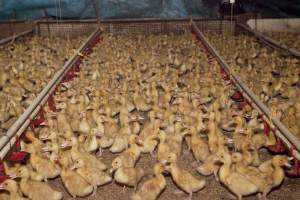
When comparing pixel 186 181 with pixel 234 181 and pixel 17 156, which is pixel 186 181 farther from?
pixel 17 156

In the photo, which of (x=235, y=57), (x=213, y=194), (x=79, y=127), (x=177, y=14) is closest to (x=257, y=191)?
(x=213, y=194)

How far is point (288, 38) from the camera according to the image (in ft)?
35.6

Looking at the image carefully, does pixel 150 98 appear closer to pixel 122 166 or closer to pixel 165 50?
pixel 122 166

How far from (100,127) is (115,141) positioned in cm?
38

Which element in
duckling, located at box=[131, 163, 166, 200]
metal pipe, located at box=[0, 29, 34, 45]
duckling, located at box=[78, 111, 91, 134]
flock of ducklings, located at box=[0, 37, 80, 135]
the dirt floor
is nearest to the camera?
duckling, located at box=[131, 163, 166, 200]

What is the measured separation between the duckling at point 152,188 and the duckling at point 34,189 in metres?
0.77

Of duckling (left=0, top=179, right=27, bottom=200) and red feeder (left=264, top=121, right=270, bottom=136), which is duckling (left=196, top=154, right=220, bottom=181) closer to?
red feeder (left=264, top=121, right=270, bottom=136)

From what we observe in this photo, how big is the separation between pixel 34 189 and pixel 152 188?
45.4 inches

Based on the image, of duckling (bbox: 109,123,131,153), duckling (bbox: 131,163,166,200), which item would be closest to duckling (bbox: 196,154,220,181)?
duckling (bbox: 131,163,166,200)

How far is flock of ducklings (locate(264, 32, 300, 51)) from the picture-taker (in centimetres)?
988

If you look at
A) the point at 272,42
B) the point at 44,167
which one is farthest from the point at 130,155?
the point at 272,42

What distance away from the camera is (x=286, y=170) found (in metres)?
4.37

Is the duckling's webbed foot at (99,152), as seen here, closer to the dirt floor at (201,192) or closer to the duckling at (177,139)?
the dirt floor at (201,192)

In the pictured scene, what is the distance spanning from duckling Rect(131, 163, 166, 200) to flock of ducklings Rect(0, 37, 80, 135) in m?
2.73
